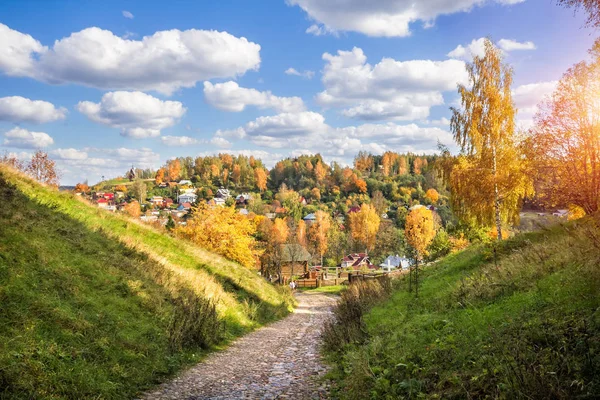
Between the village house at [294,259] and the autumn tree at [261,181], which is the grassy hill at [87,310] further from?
the autumn tree at [261,181]

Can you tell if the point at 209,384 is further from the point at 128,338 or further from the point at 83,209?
the point at 83,209

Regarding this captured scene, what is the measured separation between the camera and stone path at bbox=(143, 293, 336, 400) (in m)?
7.43

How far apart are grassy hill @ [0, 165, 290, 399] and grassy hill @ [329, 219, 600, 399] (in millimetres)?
4203

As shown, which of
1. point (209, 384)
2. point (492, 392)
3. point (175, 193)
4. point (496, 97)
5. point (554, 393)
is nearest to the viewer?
point (554, 393)

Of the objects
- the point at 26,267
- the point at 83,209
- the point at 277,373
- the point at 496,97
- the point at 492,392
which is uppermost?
the point at 496,97

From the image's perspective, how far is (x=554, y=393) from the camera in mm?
4012

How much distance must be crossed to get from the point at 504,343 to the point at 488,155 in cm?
2010

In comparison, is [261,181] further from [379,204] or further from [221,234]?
[221,234]

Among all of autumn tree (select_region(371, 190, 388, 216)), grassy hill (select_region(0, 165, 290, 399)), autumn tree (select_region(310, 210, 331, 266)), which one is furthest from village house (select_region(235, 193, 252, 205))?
grassy hill (select_region(0, 165, 290, 399))

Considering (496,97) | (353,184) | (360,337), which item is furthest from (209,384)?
(353,184)

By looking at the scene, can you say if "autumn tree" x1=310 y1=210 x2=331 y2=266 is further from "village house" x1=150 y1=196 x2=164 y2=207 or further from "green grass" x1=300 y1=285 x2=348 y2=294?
"village house" x1=150 y1=196 x2=164 y2=207

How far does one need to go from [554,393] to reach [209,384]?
20.8ft

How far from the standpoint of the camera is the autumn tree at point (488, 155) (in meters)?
22.2

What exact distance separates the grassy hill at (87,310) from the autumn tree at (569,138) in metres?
13.1
